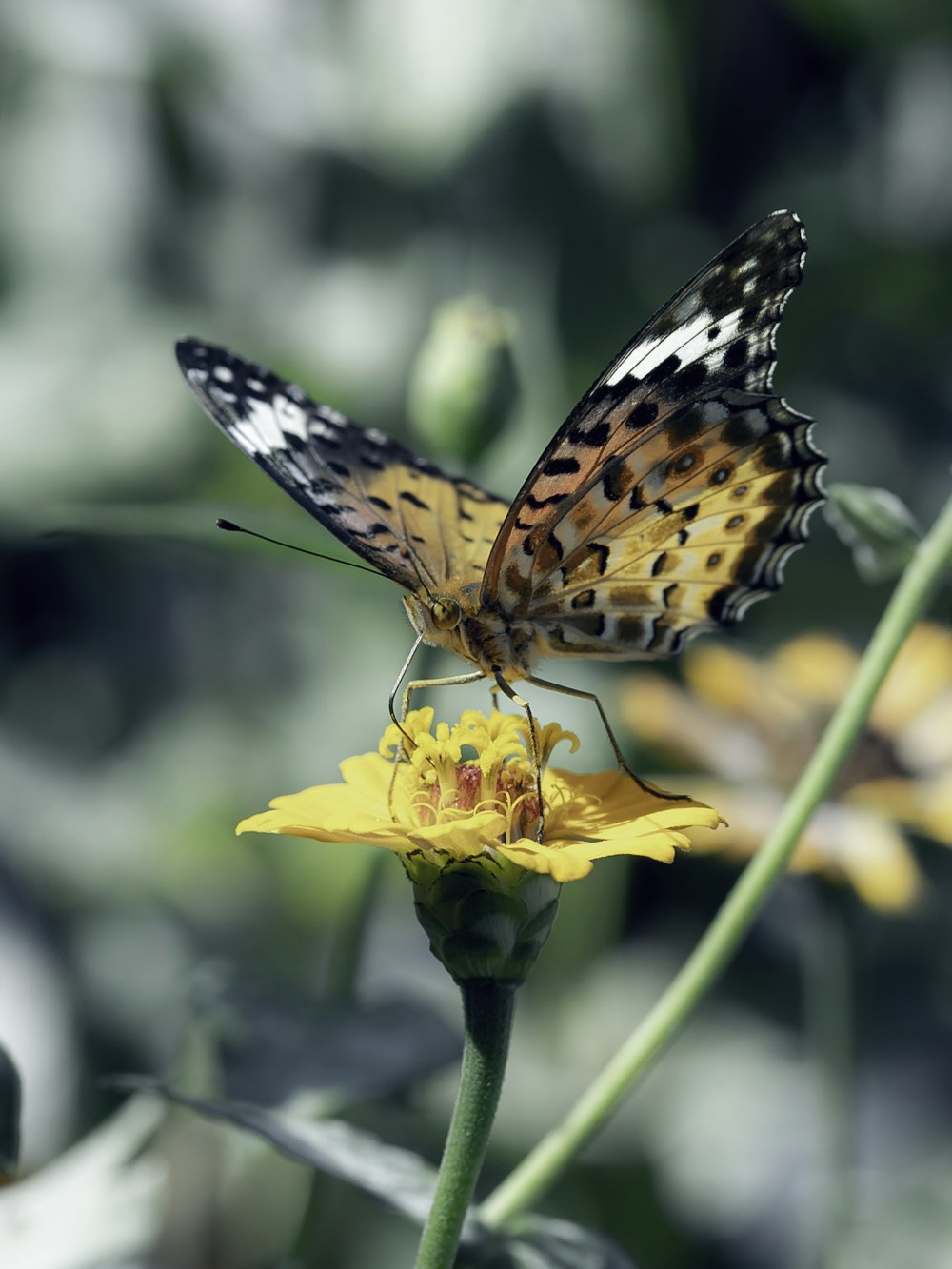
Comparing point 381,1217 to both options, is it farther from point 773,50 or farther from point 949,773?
point 773,50

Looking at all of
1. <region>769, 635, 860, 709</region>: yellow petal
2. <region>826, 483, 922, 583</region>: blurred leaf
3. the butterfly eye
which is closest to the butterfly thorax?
the butterfly eye

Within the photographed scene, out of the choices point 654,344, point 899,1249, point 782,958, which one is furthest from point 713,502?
point 782,958

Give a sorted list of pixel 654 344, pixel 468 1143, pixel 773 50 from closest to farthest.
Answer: pixel 468 1143 < pixel 654 344 < pixel 773 50

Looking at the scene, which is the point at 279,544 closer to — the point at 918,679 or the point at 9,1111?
the point at 9,1111

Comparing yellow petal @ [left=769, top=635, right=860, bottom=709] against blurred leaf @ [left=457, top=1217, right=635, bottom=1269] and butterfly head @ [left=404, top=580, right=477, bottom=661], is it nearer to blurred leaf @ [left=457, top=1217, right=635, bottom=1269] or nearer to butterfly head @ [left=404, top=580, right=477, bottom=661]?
butterfly head @ [left=404, top=580, right=477, bottom=661]

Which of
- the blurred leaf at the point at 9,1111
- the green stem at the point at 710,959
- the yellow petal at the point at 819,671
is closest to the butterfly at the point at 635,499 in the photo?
the green stem at the point at 710,959

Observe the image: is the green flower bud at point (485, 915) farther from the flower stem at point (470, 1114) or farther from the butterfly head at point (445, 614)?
the butterfly head at point (445, 614)
